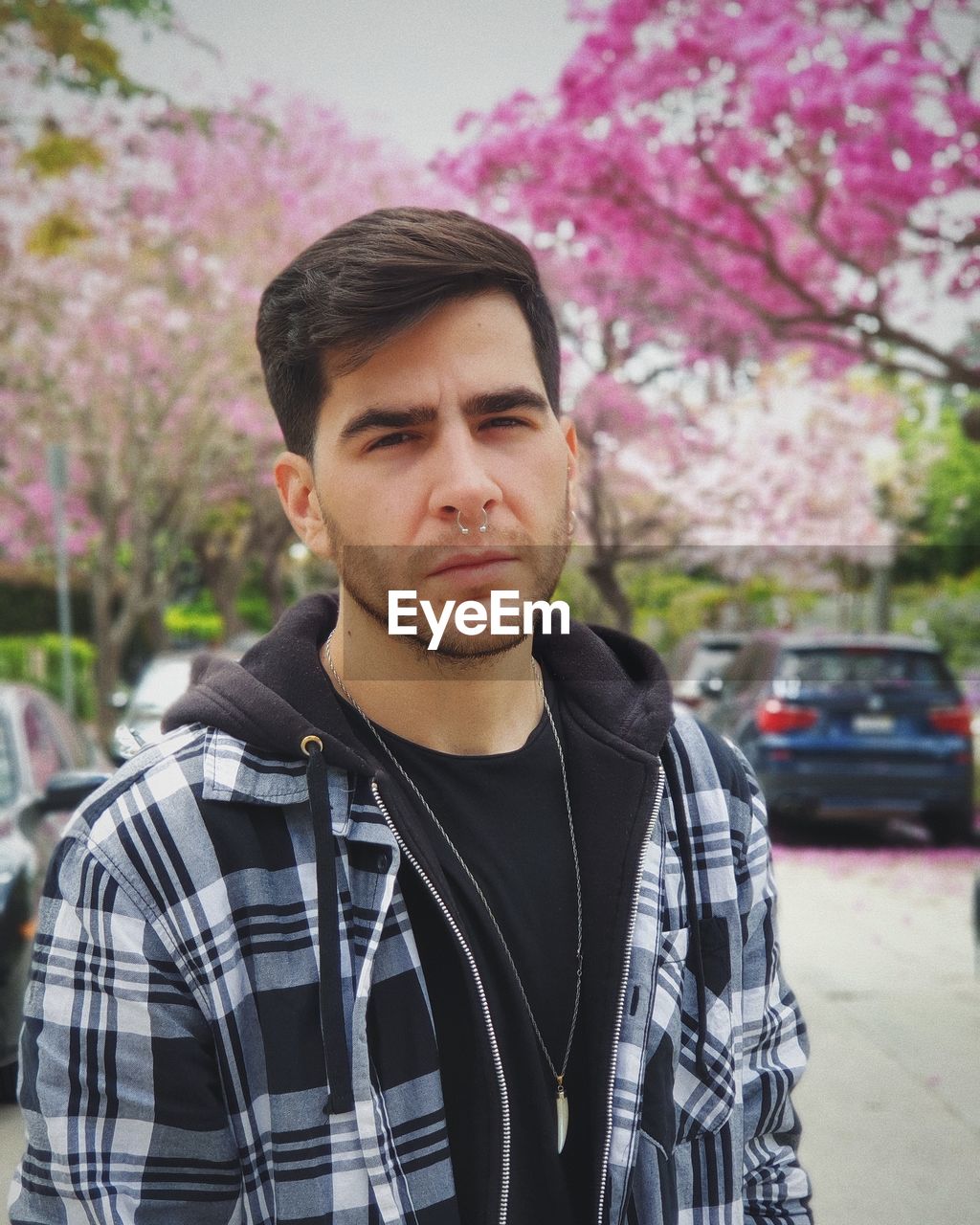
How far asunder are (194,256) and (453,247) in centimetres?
1195

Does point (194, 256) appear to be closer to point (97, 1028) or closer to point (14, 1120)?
point (14, 1120)

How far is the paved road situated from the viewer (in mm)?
3576

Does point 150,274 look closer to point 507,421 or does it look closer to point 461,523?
point 507,421

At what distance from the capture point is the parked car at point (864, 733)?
891 centimetres

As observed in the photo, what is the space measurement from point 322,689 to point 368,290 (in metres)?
0.52

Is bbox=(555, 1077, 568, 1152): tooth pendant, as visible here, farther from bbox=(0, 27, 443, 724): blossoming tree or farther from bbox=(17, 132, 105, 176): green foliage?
bbox=(0, 27, 443, 724): blossoming tree

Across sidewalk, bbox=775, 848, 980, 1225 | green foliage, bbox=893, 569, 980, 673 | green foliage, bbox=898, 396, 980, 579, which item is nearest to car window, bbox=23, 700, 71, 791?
sidewalk, bbox=775, 848, 980, 1225

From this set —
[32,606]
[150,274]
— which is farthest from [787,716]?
[32,606]

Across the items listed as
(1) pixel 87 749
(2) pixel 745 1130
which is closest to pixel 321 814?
(2) pixel 745 1130

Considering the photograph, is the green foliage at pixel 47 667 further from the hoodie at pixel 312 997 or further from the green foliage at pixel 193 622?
the hoodie at pixel 312 997

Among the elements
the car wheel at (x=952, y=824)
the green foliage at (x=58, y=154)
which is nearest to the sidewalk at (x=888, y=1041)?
the car wheel at (x=952, y=824)

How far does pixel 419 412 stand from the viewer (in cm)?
159

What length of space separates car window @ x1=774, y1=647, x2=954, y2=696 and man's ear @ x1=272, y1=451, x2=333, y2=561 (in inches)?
299

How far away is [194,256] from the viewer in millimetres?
12727
